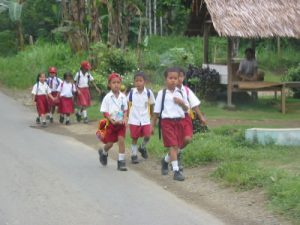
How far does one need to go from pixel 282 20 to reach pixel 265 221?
11234 mm

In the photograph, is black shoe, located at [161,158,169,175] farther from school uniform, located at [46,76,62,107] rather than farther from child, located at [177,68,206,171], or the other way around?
school uniform, located at [46,76,62,107]

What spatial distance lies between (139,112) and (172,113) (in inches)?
51.3

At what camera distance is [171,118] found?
9.73 meters

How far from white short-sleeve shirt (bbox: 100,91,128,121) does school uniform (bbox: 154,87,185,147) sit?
2.85ft

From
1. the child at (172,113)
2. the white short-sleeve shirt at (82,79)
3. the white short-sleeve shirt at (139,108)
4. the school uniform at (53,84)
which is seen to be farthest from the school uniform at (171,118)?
the school uniform at (53,84)

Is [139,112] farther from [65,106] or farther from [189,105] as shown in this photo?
[65,106]

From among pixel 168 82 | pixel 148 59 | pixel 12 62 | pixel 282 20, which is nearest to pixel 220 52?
pixel 148 59

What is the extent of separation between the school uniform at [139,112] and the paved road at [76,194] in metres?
0.70

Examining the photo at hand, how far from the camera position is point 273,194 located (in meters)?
8.11

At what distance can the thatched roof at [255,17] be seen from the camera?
1717 centimetres

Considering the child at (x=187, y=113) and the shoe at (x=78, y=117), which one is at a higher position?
the child at (x=187, y=113)

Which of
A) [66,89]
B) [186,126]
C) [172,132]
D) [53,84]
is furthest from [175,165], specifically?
[53,84]

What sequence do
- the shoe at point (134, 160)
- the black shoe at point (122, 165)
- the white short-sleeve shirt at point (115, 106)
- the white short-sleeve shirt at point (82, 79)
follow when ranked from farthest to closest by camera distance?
the white short-sleeve shirt at point (82, 79) < the shoe at point (134, 160) < the white short-sleeve shirt at point (115, 106) < the black shoe at point (122, 165)

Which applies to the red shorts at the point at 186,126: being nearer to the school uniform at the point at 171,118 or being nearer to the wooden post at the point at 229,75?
the school uniform at the point at 171,118
